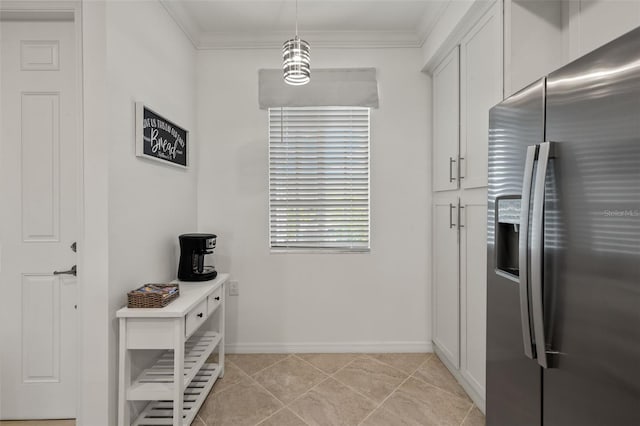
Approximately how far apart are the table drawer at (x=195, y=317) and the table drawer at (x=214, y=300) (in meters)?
0.07

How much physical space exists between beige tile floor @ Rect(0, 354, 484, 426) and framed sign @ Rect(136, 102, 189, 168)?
1615mm

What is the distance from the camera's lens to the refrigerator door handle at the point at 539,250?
1.03 m

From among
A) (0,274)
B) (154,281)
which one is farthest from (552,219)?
(0,274)

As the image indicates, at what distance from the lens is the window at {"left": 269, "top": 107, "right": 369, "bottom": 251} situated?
2.88 meters

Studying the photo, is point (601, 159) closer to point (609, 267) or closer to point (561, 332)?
point (609, 267)

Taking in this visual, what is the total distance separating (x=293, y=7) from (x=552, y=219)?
230cm

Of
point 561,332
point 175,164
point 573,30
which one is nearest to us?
point 561,332

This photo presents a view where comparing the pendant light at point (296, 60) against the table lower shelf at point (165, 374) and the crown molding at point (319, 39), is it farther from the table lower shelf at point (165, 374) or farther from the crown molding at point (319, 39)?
the table lower shelf at point (165, 374)

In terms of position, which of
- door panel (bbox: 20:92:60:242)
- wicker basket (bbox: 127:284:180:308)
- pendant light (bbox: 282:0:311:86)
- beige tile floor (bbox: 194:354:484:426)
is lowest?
beige tile floor (bbox: 194:354:484:426)

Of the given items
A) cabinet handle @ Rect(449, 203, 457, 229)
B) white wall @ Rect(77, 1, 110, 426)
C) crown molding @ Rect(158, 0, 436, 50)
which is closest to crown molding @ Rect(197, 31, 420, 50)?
crown molding @ Rect(158, 0, 436, 50)

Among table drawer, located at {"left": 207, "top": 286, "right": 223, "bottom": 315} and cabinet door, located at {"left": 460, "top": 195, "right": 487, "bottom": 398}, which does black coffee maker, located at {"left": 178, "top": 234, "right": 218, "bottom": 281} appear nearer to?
table drawer, located at {"left": 207, "top": 286, "right": 223, "bottom": 315}

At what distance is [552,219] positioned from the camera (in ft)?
3.37

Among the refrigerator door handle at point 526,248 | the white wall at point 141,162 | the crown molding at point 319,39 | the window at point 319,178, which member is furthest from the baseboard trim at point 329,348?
the crown molding at point 319,39

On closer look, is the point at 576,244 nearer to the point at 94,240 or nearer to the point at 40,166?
the point at 94,240
